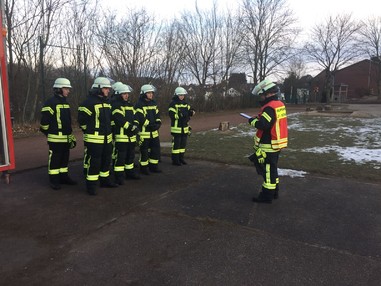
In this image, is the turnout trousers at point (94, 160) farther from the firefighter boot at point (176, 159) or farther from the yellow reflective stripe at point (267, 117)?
the yellow reflective stripe at point (267, 117)

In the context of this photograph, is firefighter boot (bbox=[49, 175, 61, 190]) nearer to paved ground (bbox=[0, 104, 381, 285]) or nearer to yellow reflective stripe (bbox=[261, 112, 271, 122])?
paved ground (bbox=[0, 104, 381, 285])

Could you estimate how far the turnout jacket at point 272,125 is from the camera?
5.16 m

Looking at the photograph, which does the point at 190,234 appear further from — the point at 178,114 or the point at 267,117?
the point at 178,114

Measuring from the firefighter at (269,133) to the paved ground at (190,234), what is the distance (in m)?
0.39

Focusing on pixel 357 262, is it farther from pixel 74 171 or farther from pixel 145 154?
pixel 74 171

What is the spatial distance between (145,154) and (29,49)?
10501 mm

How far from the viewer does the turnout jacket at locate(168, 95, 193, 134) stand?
7.91 m

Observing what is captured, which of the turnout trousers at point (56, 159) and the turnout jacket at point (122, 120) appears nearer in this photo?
the turnout trousers at point (56, 159)

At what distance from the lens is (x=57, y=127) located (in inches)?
236

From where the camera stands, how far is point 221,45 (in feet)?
114

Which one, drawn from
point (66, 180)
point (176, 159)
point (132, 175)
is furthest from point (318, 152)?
point (66, 180)

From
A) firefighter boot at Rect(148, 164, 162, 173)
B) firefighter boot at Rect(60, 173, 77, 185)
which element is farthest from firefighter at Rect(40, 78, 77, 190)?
firefighter boot at Rect(148, 164, 162, 173)

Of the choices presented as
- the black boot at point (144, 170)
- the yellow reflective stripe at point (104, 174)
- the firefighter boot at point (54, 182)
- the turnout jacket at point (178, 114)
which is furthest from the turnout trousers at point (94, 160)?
the turnout jacket at point (178, 114)

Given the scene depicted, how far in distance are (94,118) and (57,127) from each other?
0.83 meters
